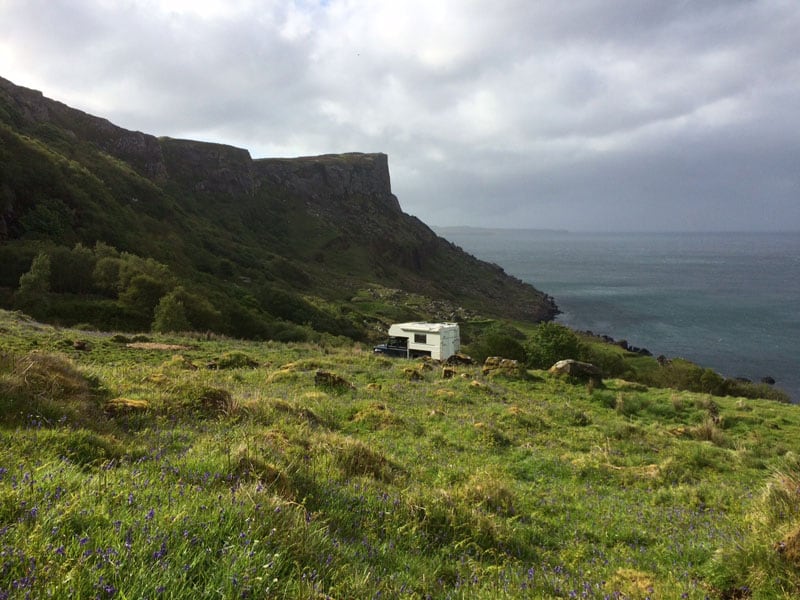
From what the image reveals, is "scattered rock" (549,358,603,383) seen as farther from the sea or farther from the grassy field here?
the sea

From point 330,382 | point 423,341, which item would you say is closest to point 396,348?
point 423,341

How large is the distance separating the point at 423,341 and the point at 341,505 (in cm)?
4770

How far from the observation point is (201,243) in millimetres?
88688

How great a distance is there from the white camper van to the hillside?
11087 mm

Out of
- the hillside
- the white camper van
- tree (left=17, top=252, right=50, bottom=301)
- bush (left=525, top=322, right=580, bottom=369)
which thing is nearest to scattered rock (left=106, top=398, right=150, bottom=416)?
the hillside

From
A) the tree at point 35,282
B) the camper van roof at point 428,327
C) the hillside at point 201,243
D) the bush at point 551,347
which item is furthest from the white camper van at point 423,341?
the tree at point 35,282

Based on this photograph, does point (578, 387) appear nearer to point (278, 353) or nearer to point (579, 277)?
point (278, 353)

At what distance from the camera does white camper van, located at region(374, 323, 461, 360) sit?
51438mm

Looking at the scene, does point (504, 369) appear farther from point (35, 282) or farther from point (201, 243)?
point (201, 243)

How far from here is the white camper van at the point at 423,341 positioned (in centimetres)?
5144

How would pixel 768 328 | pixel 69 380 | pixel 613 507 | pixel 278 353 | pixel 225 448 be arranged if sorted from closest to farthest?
pixel 225 448
pixel 613 507
pixel 69 380
pixel 278 353
pixel 768 328

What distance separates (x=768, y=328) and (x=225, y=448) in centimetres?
12612

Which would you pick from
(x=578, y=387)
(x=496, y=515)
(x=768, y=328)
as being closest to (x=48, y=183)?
(x=578, y=387)

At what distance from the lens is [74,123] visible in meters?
109
